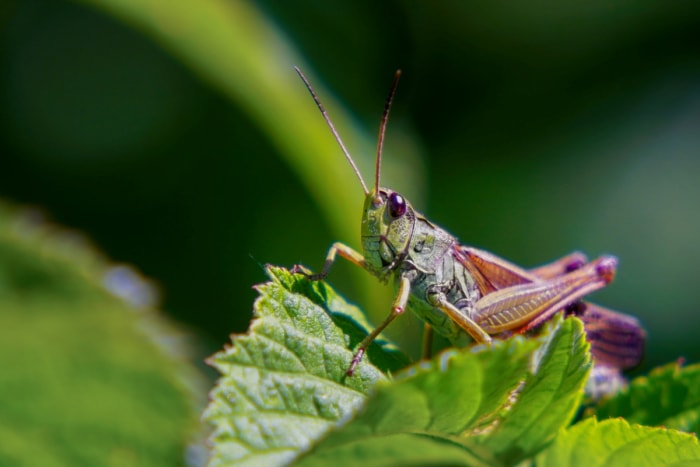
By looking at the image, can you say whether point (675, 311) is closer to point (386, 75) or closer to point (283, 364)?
point (386, 75)

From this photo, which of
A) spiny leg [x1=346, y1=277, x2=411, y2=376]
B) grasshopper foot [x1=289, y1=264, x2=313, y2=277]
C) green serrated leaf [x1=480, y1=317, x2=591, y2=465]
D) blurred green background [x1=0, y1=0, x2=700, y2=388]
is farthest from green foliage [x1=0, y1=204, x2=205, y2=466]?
blurred green background [x1=0, y1=0, x2=700, y2=388]

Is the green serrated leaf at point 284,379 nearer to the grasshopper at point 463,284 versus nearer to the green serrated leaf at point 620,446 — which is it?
the green serrated leaf at point 620,446

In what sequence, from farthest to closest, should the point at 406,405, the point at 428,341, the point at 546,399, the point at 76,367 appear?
1. the point at 428,341
2. the point at 76,367
3. the point at 546,399
4. the point at 406,405

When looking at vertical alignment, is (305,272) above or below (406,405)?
above

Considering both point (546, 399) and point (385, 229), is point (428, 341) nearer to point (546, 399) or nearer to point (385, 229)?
point (385, 229)

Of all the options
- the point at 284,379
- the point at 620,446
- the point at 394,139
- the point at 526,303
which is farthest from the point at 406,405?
the point at 394,139

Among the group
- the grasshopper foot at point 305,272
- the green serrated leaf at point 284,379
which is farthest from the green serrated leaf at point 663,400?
the grasshopper foot at point 305,272

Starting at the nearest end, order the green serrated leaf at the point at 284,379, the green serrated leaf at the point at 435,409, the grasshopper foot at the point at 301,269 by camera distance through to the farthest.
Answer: the green serrated leaf at the point at 435,409 < the green serrated leaf at the point at 284,379 < the grasshopper foot at the point at 301,269
